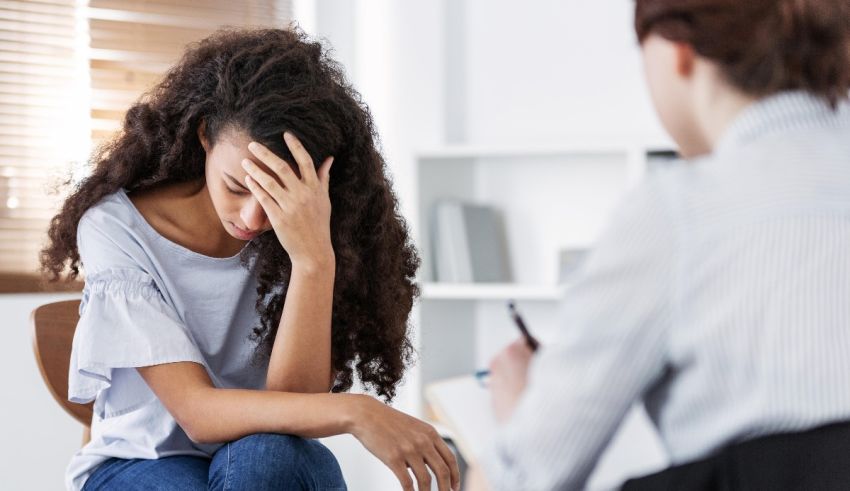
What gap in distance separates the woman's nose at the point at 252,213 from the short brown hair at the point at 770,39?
2.53 feet

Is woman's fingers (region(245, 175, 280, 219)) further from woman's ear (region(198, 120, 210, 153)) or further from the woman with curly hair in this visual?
woman's ear (region(198, 120, 210, 153))

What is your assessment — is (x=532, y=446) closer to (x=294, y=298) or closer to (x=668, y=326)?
(x=668, y=326)

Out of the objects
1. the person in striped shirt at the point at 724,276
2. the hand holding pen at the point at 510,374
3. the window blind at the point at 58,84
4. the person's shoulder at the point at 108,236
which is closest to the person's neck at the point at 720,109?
the person in striped shirt at the point at 724,276

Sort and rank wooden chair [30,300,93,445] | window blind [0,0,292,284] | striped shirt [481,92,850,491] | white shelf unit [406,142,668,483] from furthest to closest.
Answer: white shelf unit [406,142,668,483] → window blind [0,0,292,284] → wooden chair [30,300,93,445] → striped shirt [481,92,850,491]

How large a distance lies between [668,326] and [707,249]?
63 millimetres

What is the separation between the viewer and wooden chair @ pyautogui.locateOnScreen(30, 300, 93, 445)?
168 cm

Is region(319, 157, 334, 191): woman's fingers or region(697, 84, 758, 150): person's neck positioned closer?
region(697, 84, 758, 150): person's neck

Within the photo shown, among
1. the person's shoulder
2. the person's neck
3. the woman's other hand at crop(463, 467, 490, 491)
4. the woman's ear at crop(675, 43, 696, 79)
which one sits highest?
the woman's ear at crop(675, 43, 696, 79)

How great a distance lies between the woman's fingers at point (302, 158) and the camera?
4.53 ft

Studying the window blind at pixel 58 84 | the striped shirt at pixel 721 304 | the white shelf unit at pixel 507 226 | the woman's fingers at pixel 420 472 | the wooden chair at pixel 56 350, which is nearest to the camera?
the striped shirt at pixel 721 304

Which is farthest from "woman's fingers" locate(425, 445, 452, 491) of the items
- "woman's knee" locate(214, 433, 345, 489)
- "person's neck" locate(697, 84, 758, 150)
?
"person's neck" locate(697, 84, 758, 150)

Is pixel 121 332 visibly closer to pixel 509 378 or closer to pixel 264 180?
pixel 264 180

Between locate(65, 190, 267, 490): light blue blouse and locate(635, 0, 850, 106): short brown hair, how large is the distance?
893 millimetres

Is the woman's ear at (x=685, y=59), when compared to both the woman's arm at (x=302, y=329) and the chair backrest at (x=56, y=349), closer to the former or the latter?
the woman's arm at (x=302, y=329)
